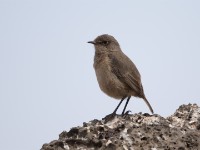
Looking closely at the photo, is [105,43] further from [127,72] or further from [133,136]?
[133,136]

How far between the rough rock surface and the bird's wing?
2690mm

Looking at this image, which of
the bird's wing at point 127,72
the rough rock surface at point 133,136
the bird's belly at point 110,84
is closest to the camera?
the rough rock surface at point 133,136

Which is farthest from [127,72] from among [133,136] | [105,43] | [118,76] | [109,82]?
[133,136]

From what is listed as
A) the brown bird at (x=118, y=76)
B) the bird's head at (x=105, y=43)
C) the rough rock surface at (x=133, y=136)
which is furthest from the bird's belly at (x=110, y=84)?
the rough rock surface at (x=133, y=136)

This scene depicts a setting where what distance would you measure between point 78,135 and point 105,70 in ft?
11.2

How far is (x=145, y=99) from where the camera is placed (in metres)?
9.84

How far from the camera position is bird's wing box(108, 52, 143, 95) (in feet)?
31.3

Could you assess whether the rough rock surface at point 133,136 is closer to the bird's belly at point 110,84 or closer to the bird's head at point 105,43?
the bird's belly at point 110,84

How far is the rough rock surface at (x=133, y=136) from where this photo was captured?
5996mm

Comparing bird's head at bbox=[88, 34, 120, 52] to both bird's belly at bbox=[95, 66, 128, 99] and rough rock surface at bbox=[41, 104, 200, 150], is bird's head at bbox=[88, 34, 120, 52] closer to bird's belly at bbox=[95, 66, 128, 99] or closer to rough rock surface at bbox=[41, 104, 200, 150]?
bird's belly at bbox=[95, 66, 128, 99]

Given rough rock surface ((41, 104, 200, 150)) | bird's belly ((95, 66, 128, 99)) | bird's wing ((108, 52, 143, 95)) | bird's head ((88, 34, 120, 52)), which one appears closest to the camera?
rough rock surface ((41, 104, 200, 150))

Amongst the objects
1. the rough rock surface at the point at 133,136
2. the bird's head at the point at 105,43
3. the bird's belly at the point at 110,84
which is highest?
the bird's head at the point at 105,43

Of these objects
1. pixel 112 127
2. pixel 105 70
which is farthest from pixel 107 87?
pixel 112 127

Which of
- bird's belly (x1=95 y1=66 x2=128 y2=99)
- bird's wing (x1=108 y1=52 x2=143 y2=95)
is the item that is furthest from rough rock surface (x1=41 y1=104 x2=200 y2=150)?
bird's wing (x1=108 y1=52 x2=143 y2=95)
